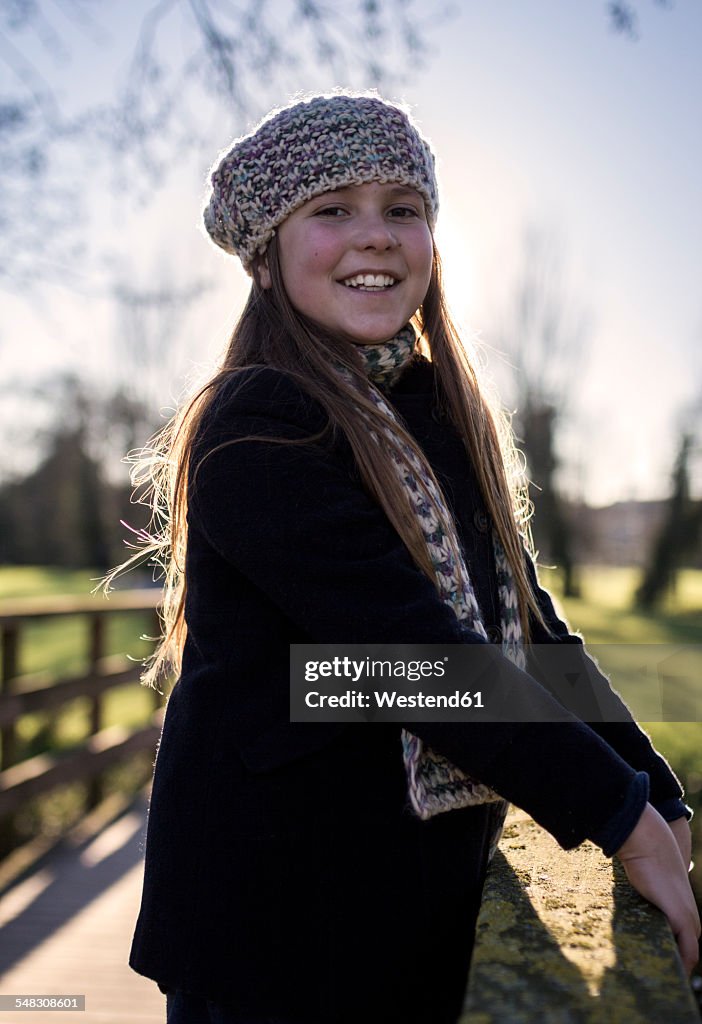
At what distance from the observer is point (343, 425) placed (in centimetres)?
127

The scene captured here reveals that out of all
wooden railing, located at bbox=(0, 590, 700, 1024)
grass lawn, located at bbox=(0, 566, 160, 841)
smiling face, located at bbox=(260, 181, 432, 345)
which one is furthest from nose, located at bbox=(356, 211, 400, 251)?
wooden railing, located at bbox=(0, 590, 700, 1024)

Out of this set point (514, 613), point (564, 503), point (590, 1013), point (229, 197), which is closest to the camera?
point (590, 1013)

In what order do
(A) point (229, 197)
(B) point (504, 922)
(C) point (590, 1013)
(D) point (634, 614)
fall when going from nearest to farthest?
(C) point (590, 1013)
(B) point (504, 922)
(A) point (229, 197)
(D) point (634, 614)

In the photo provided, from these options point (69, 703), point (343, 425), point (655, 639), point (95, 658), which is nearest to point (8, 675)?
point (69, 703)

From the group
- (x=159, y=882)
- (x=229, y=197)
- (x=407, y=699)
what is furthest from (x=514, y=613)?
(x=229, y=197)

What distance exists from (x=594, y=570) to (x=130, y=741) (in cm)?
2053

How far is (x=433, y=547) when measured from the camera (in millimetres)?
1281

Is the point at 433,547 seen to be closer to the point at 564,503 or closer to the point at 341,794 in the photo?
the point at 341,794

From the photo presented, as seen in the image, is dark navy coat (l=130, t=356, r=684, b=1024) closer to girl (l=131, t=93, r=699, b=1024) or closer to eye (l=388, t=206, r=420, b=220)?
girl (l=131, t=93, r=699, b=1024)

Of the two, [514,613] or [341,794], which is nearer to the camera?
[341,794]

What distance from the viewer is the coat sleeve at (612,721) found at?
138 centimetres

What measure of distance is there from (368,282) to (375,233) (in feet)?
0.24

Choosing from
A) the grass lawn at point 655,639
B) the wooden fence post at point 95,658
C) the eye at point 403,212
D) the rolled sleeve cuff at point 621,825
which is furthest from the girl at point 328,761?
the wooden fence post at point 95,658

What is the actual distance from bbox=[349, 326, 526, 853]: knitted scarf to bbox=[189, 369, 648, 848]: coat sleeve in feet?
0.22
